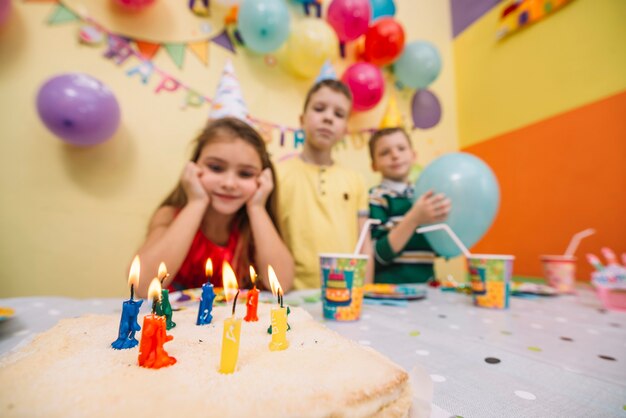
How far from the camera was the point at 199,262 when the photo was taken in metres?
1.13

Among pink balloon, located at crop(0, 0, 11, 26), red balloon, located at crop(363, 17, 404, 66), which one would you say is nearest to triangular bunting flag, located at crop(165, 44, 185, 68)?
pink balloon, located at crop(0, 0, 11, 26)

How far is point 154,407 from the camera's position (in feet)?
0.72

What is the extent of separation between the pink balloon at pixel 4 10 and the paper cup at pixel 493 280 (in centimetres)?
218

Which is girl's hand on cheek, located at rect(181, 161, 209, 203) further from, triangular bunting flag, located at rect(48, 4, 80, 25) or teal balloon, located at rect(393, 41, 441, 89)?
teal balloon, located at rect(393, 41, 441, 89)

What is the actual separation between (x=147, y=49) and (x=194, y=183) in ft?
4.29

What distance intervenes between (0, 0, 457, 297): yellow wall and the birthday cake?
5.25 feet

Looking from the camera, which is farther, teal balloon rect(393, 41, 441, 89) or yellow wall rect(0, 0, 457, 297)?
teal balloon rect(393, 41, 441, 89)

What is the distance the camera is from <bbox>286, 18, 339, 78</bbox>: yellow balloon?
6.32 feet

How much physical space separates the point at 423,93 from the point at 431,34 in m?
0.62

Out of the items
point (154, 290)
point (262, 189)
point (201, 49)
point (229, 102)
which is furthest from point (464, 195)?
point (201, 49)

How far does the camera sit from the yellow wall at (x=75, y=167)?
5.22ft

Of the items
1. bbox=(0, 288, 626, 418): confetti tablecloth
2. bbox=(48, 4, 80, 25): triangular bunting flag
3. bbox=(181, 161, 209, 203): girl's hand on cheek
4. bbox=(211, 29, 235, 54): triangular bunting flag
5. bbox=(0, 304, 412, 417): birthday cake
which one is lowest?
bbox=(0, 288, 626, 418): confetti tablecloth

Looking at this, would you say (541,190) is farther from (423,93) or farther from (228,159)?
(228,159)

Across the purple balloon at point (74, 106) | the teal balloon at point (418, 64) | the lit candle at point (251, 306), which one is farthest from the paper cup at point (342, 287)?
the teal balloon at point (418, 64)
